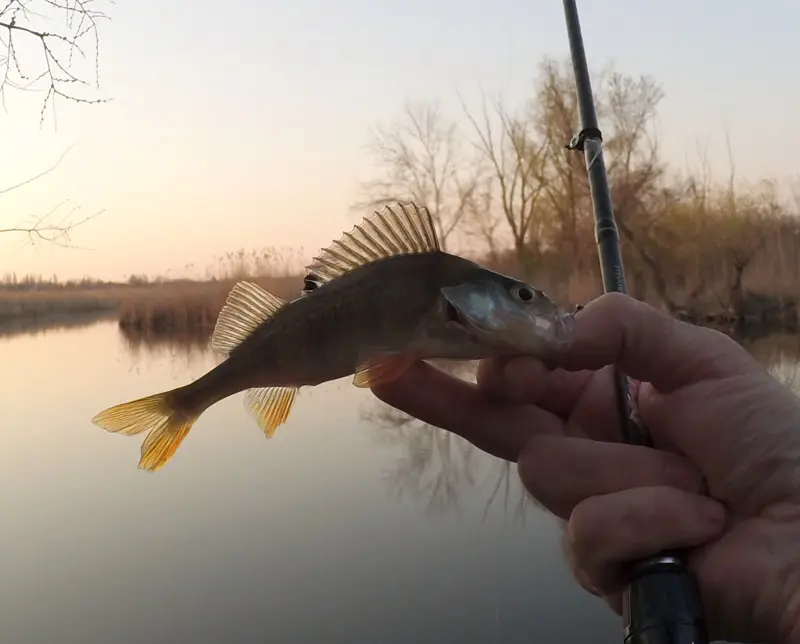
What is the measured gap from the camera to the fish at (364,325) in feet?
5.32

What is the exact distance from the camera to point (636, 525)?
1.43 m

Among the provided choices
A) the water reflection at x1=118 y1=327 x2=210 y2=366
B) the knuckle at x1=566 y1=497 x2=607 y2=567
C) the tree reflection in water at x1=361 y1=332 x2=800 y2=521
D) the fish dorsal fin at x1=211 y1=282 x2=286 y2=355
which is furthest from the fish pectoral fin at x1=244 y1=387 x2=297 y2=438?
the water reflection at x1=118 y1=327 x2=210 y2=366

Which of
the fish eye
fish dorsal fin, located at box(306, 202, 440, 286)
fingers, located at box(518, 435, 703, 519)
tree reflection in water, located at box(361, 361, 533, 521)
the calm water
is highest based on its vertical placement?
fish dorsal fin, located at box(306, 202, 440, 286)

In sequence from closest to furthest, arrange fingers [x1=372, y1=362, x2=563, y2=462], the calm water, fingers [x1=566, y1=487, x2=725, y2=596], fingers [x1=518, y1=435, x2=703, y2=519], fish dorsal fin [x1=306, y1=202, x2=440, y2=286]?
fingers [x1=566, y1=487, x2=725, y2=596]
fingers [x1=518, y1=435, x2=703, y2=519]
fish dorsal fin [x1=306, y1=202, x2=440, y2=286]
fingers [x1=372, y1=362, x2=563, y2=462]
the calm water

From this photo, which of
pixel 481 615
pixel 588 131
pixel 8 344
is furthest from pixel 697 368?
pixel 8 344

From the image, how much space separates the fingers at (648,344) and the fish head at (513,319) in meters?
0.05

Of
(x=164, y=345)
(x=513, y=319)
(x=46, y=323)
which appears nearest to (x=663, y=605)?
(x=513, y=319)

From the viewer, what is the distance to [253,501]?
6.54 m

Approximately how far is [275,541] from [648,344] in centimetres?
485

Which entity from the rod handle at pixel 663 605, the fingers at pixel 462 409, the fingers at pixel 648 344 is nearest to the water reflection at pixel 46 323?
the fingers at pixel 462 409

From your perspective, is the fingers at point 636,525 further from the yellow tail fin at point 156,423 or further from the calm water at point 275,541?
the calm water at point 275,541

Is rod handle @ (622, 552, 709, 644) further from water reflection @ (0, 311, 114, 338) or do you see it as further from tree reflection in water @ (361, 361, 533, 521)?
water reflection @ (0, 311, 114, 338)

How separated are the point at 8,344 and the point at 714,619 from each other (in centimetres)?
1936

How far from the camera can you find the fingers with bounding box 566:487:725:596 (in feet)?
4.69
